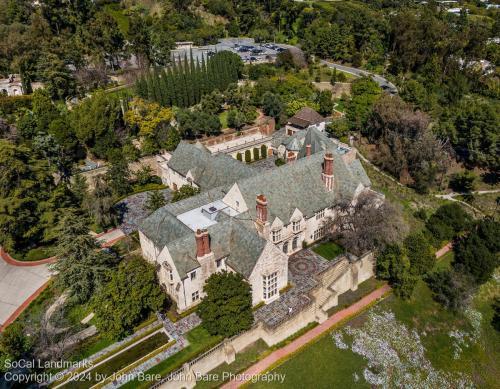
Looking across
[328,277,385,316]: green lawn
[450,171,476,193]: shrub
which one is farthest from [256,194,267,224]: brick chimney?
[450,171,476,193]: shrub

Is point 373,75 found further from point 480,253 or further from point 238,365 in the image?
point 238,365

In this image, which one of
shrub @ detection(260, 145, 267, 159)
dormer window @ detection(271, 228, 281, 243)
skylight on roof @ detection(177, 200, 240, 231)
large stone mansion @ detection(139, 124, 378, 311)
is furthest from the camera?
shrub @ detection(260, 145, 267, 159)

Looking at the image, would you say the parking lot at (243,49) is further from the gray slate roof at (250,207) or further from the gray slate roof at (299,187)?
the gray slate roof at (250,207)

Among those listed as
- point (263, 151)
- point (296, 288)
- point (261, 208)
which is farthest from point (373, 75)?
point (296, 288)

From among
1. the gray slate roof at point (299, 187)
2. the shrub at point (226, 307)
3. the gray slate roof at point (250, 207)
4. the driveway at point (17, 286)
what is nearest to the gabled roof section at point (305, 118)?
the gray slate roof at point (250, 207)

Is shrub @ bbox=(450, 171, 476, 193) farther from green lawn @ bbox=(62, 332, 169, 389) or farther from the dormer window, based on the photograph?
green lawn @ bbox=(62, 332, 169, 389)

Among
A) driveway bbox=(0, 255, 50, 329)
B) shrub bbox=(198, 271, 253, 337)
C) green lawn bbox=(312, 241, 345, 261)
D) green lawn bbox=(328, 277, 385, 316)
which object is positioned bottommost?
green lawn bbox=(328, 277, 385, 316)
